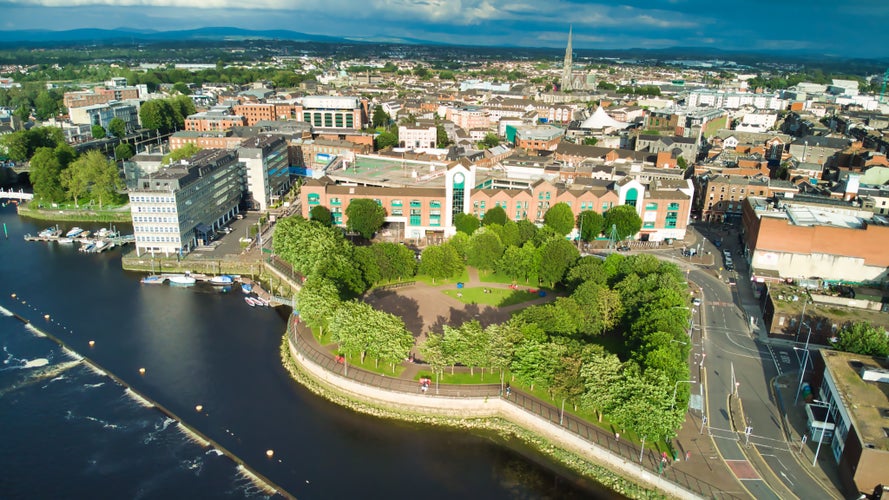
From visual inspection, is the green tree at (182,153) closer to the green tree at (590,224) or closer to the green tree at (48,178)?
the green tree at (48,178)

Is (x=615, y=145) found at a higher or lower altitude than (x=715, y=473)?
higher

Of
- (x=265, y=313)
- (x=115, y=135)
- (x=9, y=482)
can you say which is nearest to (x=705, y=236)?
(x=265, y=313)

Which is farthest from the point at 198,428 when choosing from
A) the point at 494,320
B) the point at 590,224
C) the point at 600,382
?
the point at 590,224

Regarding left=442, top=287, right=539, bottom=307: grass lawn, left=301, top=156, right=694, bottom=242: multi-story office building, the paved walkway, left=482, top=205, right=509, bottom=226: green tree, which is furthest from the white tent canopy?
left=442, top=287, right=539, bottom=307: grass lawn

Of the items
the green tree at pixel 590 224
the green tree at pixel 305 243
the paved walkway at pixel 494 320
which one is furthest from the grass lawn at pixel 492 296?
the green tree at pixel 590 224

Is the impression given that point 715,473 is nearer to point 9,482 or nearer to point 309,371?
point 309,371

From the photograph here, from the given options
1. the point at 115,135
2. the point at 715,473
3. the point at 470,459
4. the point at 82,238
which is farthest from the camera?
the point at 115,135

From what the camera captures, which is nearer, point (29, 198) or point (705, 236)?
point (705, 236)

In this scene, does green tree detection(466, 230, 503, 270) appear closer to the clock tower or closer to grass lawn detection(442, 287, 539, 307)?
grass lawn detection(442, 287, 539, 307)
